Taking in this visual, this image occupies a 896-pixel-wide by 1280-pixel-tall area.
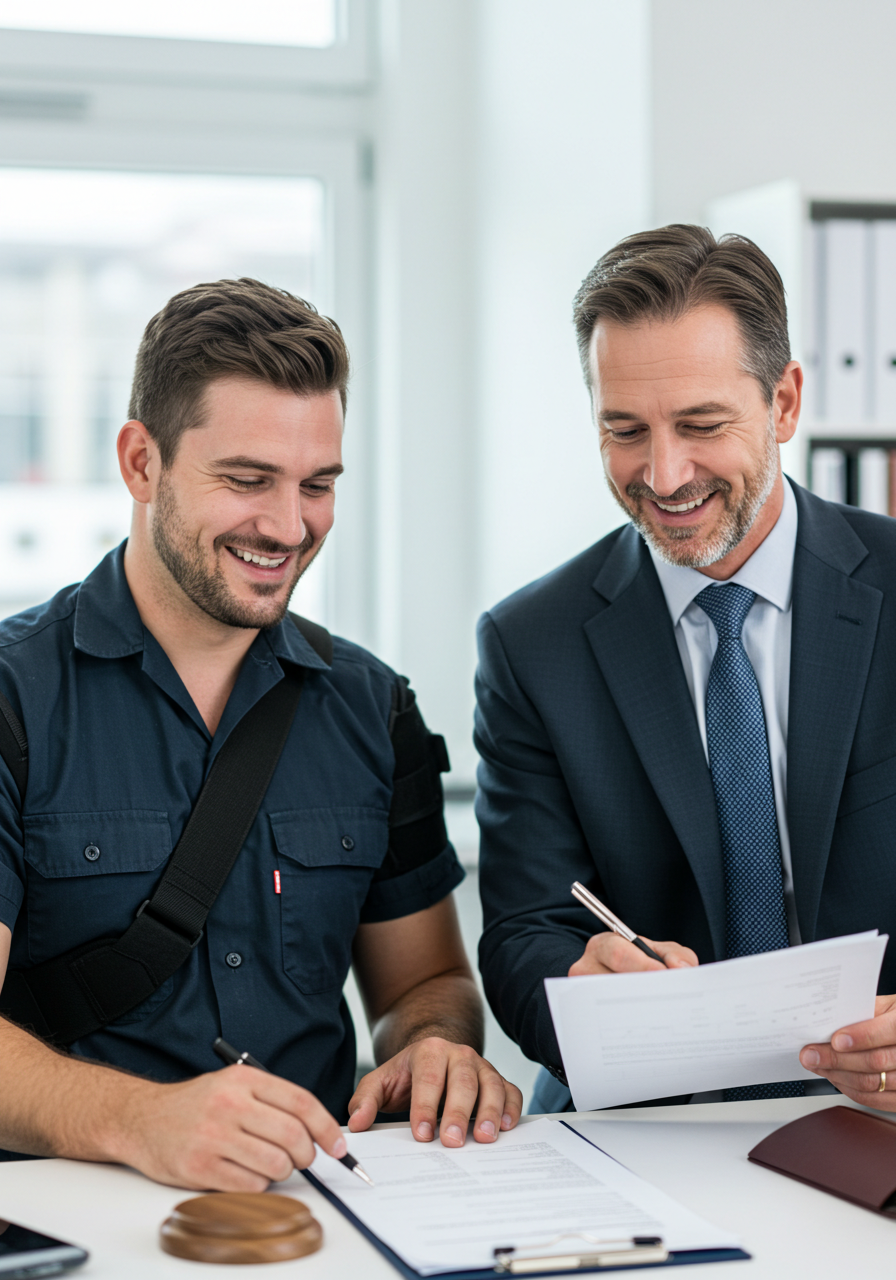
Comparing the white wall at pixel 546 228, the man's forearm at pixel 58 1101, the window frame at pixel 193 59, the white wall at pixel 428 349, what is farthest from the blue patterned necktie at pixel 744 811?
the window frame at pixel 193 59

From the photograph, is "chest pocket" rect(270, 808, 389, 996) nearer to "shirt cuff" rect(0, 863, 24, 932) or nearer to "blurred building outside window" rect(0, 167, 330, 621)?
"shirt cuff" rect(0, 863, 24, 932)

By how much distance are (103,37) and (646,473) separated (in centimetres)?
202

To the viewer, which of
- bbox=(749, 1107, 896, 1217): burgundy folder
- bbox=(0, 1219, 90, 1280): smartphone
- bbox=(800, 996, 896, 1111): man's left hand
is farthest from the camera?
bbox=(800, 996, 896, 1111): man's left hand

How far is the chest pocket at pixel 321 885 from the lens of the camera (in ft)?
5.25

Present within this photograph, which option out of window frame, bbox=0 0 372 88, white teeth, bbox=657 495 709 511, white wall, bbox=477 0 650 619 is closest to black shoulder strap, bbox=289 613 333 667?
white teeth, bbox=657 495 709 511

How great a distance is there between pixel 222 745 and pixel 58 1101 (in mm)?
495

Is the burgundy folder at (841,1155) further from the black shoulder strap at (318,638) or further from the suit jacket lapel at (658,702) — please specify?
the black shoulder strap at (318,638)

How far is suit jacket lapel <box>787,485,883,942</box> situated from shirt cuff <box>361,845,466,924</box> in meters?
0.47

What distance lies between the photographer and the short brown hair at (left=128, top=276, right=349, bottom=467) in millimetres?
1602

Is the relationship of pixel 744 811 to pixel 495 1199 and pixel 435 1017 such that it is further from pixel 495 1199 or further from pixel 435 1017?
pixel 495 1199

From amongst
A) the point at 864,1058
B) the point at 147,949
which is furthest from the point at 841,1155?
the point at 147,949

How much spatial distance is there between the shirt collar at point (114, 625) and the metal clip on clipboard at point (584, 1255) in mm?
881

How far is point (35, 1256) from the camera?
923mm

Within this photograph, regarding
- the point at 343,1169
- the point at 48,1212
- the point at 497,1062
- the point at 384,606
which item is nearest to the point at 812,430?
the point at 384,606
